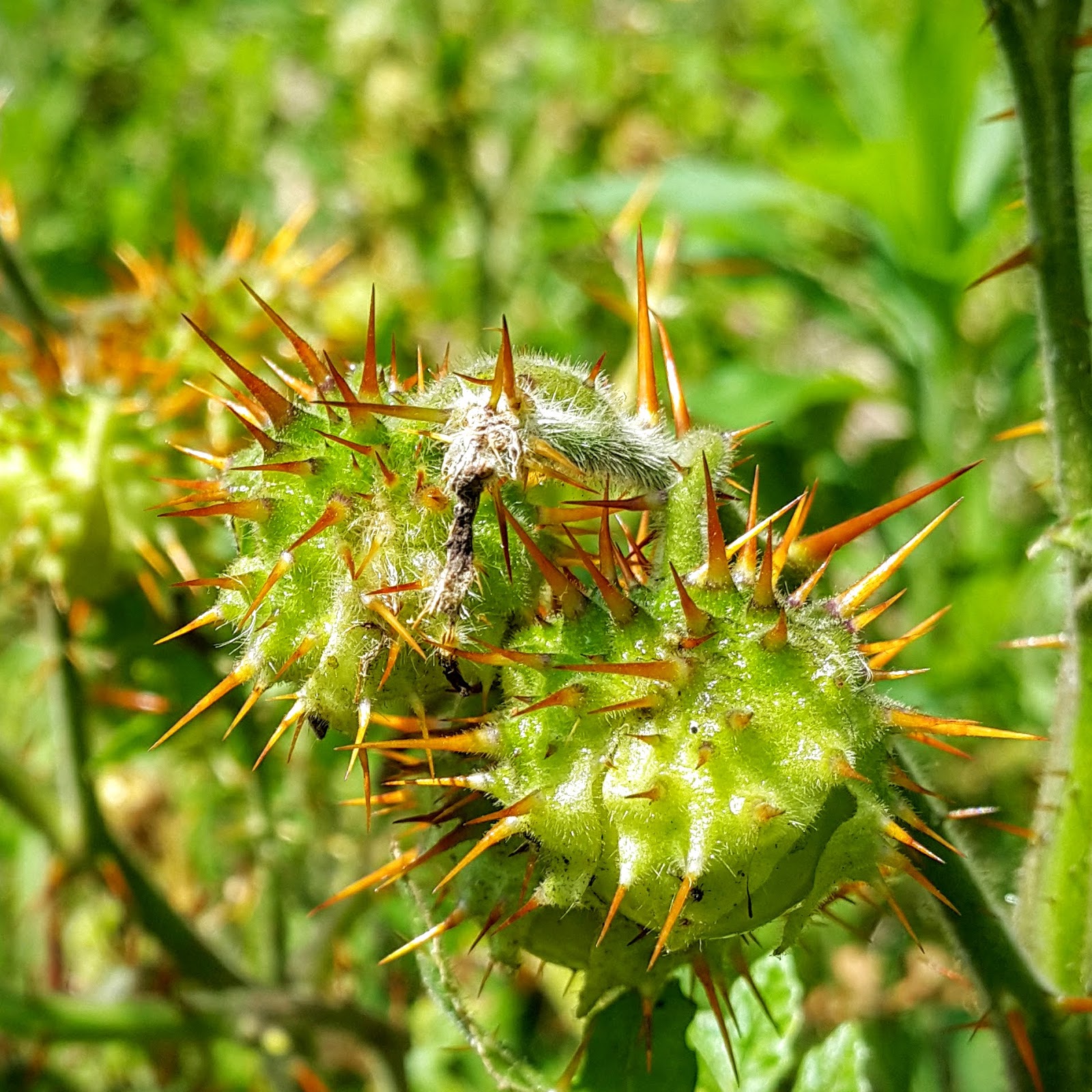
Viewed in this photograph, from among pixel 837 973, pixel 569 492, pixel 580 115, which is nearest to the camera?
pixel 569 492

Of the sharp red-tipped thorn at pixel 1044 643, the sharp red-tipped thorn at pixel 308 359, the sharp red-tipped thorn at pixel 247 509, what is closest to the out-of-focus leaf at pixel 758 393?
the sharp red-tipped thorn at pixel 1044 643

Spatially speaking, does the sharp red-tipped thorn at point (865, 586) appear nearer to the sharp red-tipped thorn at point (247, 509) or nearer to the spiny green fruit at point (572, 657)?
the spiny green fruit at point (572, 657)

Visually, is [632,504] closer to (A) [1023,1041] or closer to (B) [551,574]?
(B) [551,574]

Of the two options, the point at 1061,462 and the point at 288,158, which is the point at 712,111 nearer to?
the point at 288,158

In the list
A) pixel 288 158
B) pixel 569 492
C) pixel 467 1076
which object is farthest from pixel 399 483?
pixel 288 158

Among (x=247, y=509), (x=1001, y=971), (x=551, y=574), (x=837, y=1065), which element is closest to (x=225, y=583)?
(x=247, y=509)
